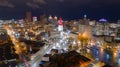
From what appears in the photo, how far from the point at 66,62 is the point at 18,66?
3.45m

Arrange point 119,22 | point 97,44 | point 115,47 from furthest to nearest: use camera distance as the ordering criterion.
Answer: point 119,22 < point 97,44 < point 115,47

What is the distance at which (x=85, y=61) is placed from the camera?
22.1 ft

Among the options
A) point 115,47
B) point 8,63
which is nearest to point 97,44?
point 115,47

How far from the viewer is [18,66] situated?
8.91 meters

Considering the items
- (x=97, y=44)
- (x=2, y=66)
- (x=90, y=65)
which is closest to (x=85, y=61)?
(x=90, y=65)

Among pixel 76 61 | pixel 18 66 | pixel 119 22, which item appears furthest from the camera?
pixel 119 22

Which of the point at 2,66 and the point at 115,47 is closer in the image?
the point at 2,66

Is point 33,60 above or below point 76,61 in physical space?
below

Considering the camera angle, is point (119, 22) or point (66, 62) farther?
point (119, 22)

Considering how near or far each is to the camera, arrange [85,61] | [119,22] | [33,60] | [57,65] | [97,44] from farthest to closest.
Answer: [119,22], [97,44], [33,60], [85,61], [57,65]

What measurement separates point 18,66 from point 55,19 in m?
32.2

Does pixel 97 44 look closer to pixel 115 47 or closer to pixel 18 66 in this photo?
pixel 115 47

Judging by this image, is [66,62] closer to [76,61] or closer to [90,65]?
[76,61]

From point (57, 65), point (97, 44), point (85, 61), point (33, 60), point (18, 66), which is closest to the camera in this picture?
point (57, 65)
